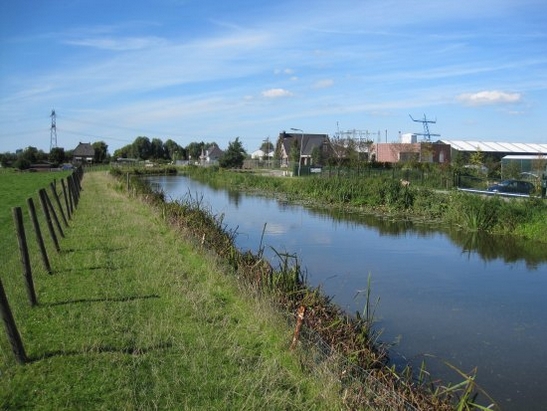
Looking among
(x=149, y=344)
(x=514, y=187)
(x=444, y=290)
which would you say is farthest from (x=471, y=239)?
(x=149, y=344)

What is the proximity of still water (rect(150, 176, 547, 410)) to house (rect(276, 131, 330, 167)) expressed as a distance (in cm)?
5207

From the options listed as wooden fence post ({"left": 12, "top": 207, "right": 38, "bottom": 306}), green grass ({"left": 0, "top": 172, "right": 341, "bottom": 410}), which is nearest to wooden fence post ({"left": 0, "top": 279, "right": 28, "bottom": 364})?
green grass ({"left": 0, "top": 172, "right": 341, "bottom": 410})

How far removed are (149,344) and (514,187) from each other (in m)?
28.2

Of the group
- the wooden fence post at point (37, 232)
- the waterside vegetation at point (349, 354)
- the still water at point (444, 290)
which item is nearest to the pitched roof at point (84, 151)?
the still water at point (444, 290)

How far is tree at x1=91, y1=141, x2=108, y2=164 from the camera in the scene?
118m

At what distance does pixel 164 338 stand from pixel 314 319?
2056 millimetres

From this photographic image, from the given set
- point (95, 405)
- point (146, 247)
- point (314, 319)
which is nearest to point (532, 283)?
point (314, 319)

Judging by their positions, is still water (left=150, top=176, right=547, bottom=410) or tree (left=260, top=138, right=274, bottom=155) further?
tree (left=260, top=138, right=274, bottom=155)

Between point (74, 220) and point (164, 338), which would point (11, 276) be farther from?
point (74, 220)

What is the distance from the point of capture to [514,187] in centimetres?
3009

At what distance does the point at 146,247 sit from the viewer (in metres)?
12.7

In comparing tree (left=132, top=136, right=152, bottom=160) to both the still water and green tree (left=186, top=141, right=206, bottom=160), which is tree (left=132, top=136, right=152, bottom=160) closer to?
green tree (left=186, top=141, right=206, bottom=160)

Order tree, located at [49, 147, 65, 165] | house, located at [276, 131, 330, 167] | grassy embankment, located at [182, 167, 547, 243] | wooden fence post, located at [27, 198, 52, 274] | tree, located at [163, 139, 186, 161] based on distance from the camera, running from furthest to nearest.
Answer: tree, located at [163, 139, 186, 161]
tree, located at [49, 147, 65, 165]
house, located at [276, 131, 330, 167]
grassy embankment, located at [182, 167, 547, 243]
wooden fence post, located at [27, 198, 52, 274]

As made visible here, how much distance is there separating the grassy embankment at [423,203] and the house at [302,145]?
1206 inches
